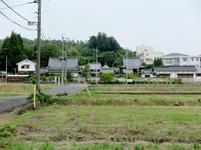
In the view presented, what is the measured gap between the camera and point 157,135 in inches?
484

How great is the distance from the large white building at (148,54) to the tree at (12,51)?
69626 millimetres

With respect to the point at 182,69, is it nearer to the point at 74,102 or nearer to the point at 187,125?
the point at 74,102

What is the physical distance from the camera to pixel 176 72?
108m

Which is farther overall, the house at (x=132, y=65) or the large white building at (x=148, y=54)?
the large white building at (x=148, y=54)

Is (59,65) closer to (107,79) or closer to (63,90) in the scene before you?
(107,79)

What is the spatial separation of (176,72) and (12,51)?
134 feet

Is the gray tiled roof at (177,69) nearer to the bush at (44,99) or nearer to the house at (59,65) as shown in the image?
the house at (59,65)

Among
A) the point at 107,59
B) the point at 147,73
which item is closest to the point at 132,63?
the point at 147,73

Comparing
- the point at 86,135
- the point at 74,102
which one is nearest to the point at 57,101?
the point at 74,102

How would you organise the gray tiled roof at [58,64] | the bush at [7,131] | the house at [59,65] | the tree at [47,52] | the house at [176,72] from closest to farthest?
the bush at [7,131] → the house at [59,65] → the gray tiled roof at [58,64] → the house at [176,72] → the tree at [47,52]

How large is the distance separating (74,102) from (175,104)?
21.9 feet

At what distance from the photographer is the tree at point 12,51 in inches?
3745

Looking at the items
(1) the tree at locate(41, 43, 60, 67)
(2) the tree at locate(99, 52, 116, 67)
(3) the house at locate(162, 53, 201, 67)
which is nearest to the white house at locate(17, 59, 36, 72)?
(1) the tree at locate(41, 43, 60, 67)

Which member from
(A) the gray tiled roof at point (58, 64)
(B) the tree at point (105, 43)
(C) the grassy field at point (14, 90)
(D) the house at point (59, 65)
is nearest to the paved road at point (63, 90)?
(C) the grassy field at point (14, 90)
